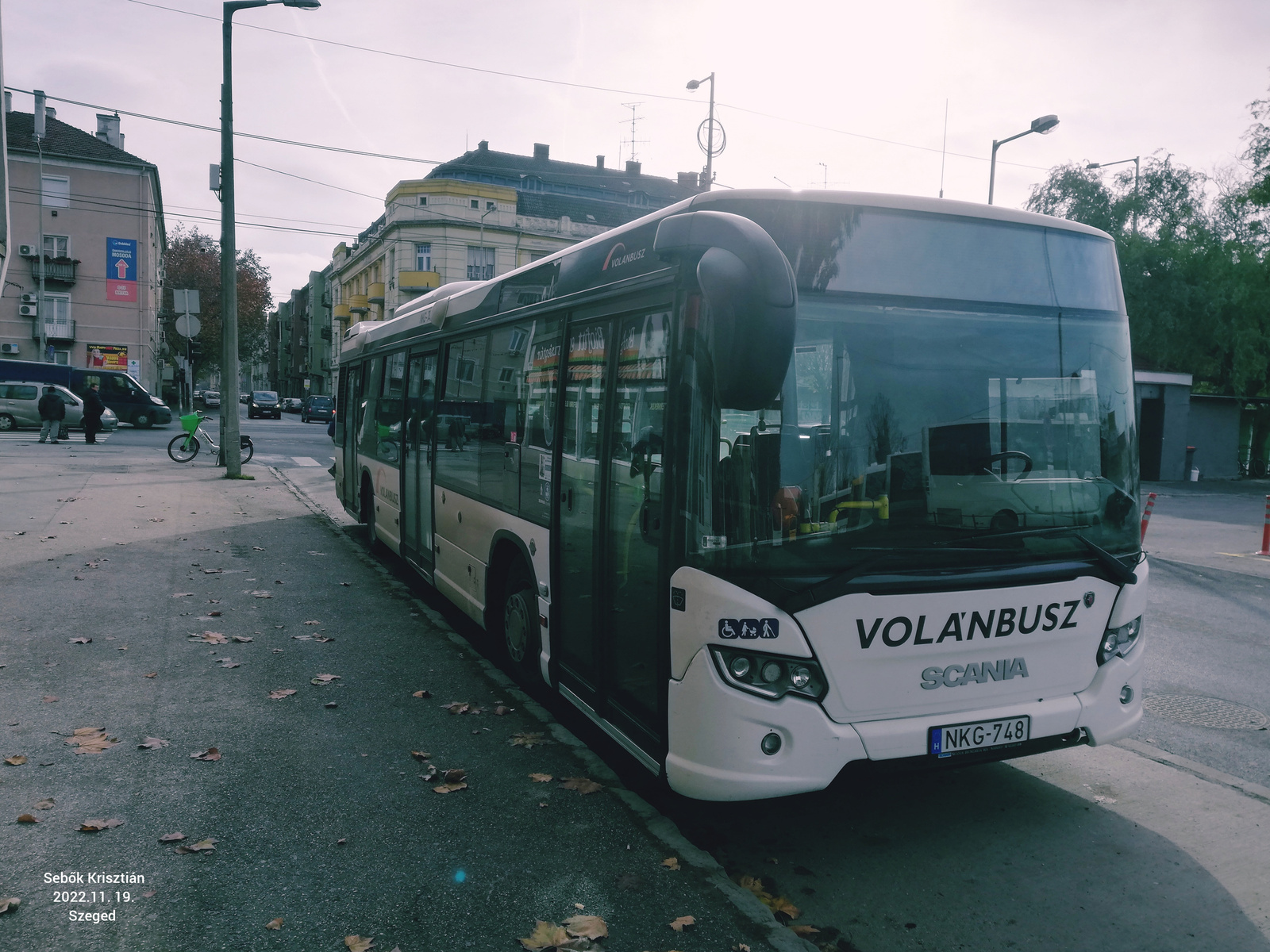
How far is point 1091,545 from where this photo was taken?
13.4 ft

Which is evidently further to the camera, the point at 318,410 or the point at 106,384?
the point at 318,410

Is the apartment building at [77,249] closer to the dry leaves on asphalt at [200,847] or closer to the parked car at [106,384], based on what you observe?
the parked car at [106,384]

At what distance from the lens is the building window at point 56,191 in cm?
5091

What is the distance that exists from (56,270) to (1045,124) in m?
50.0

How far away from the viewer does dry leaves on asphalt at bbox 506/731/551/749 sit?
516 cm

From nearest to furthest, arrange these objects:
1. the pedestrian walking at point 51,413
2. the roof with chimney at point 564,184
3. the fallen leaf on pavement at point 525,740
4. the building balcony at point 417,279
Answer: the fallen leaf on pavement at point 525,740 < the pedestrian walking at point 51,413 < the building balcony at point 417,279 < the roof with chimney at point 564,184

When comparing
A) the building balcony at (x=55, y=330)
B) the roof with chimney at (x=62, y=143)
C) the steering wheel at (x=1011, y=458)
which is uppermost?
the roof with chimney at (x=62, y=143)

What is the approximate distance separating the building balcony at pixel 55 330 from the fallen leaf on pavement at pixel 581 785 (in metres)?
55.8

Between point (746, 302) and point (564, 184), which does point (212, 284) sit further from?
point (746, 302)

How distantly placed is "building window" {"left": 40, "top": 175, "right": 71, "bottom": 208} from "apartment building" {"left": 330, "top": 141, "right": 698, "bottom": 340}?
16.9m

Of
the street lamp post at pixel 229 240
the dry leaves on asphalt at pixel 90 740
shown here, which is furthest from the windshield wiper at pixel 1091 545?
the street lamp post at pixel 229 240

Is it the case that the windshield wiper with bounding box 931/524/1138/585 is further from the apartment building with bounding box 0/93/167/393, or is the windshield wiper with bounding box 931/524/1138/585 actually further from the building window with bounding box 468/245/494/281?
the apartment building with bounding box 0/93/167/393

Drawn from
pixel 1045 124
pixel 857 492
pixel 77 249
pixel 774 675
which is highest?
pixel 77 249

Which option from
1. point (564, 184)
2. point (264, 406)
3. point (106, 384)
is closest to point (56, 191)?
point (264, 406)
